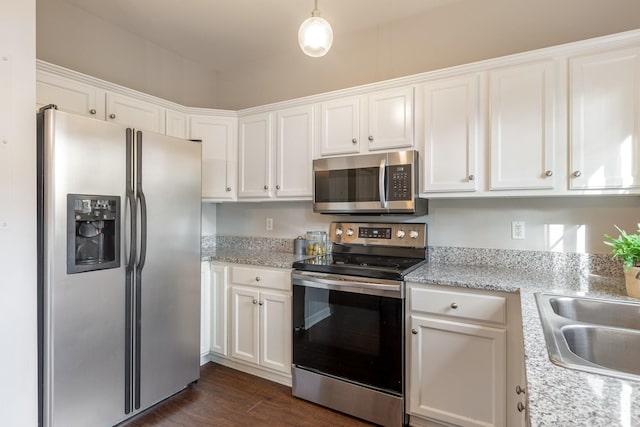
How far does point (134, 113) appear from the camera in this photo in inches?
100

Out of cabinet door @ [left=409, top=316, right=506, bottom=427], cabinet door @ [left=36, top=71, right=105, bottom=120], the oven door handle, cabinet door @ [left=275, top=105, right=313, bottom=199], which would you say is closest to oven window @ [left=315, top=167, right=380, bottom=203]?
cabinet door @ [left=275, top=105, right=313, bottom=199]

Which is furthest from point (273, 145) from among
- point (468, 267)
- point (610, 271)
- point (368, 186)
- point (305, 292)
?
point (610, 271)

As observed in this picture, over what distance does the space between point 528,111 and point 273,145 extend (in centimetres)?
175

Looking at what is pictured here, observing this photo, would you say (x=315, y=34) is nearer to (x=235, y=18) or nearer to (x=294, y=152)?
(x=294, y=152)

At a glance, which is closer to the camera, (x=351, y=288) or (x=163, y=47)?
(x=351, y=288)

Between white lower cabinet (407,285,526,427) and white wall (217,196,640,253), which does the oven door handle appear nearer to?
white lower cabinet (407,285,526,427)

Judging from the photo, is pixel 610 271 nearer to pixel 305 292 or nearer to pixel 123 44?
pixel 305 292

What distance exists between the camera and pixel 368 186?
7.39 ft

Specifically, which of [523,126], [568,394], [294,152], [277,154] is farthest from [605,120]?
[277,154]

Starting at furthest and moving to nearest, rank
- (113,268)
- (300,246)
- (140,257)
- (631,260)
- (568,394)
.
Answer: (300,246) < (140,257) < (113,268) < (631,260) < (568,394)

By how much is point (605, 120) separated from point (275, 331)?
2.30 m

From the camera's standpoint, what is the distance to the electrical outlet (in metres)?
2.12

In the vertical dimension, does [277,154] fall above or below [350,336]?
above

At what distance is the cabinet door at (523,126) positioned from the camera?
181 cm
